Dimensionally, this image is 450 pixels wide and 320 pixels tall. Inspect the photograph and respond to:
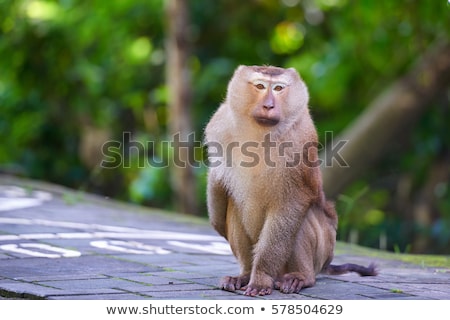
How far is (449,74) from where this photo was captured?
10195mm

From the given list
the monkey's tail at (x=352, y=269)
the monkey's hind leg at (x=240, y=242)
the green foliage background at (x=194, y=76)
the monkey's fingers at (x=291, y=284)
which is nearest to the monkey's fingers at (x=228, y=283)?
the monkey's hind leg at (x=240, y=242)

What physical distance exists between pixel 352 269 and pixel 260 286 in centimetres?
84

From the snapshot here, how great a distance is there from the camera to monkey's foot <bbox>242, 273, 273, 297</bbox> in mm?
4570

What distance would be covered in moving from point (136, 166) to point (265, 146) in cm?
803

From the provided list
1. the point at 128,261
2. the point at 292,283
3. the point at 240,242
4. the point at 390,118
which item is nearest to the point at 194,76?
the point at 390,118

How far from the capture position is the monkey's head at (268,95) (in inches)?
182

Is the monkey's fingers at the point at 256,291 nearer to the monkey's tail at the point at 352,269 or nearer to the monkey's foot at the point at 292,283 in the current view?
the monkey's foot at the point at 292,283

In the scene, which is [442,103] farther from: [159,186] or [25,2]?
[25,2]

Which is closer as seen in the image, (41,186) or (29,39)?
(41,186)

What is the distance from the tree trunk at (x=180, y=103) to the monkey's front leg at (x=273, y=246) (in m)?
5.41

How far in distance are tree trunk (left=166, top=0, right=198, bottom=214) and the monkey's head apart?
210 inches

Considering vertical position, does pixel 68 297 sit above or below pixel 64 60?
below

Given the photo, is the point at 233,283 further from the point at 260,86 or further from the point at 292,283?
the point at 260,86
